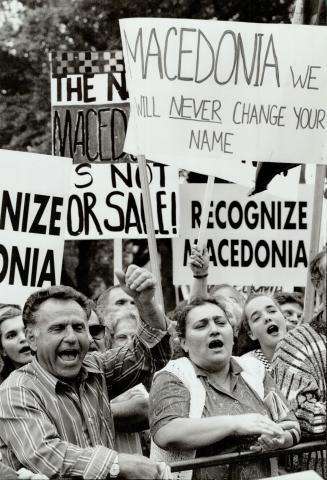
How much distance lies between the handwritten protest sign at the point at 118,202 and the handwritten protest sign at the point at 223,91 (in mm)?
1495

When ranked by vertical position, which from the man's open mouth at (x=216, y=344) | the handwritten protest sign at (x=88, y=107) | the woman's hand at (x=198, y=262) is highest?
the handwritten protest sign at (x=88, y=107)

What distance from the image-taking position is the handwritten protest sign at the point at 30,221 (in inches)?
229

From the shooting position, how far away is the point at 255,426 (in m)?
4.14

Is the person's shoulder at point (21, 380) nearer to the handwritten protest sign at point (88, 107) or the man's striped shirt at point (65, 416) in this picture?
the man's striped shirt at point (65, 416)

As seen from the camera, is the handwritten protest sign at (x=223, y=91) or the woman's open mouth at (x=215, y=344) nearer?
the woman's open mouth at (x=215, y=344)

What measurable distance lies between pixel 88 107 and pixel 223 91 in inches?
81.5

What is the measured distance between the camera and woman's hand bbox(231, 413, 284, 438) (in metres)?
4.13

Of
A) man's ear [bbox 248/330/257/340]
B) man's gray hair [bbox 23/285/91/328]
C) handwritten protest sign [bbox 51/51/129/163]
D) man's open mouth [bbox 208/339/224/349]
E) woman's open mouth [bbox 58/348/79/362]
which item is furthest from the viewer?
handwritten protest sign [bbox 51/51/129/163]

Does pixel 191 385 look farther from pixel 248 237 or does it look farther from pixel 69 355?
pixel 248 237

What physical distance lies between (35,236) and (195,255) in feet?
3.27

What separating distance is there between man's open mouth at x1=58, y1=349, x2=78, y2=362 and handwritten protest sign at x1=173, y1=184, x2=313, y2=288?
11.5 ft

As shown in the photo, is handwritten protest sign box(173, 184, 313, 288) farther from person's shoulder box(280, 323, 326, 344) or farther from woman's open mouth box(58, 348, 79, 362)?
woman's open mouth box(58, 348, 79, 362)

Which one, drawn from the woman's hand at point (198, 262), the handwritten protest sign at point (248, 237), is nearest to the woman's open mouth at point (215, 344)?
the woman's hand at point (198, 262)

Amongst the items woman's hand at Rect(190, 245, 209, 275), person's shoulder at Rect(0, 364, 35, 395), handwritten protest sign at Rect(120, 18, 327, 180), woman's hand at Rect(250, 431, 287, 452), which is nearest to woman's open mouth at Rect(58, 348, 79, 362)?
person's shoulder at Rect(0, 364, 35, 395)
